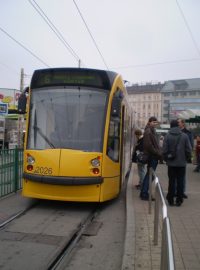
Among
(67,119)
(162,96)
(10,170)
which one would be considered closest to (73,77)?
(67,119)

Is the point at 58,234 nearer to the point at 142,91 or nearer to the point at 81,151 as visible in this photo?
the point at 81,151

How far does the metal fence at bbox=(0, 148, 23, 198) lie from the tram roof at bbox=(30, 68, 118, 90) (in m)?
1.88

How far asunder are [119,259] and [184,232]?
1406 millimetres

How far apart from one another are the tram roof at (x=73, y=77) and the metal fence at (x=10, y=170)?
188cm

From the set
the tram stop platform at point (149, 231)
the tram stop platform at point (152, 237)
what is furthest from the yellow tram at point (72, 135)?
the tram stop platform at point (152, 237)

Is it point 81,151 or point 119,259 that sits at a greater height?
point 81,151

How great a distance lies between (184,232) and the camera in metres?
6.76

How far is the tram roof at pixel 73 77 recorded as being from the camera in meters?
9.33

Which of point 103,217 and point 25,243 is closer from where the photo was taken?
point 25,243

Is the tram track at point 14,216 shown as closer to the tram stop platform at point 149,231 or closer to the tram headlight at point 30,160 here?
the tram stop platform at point 149,231

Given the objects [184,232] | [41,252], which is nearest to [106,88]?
[184,232]

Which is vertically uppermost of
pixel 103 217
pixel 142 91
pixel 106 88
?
pixel 142 91

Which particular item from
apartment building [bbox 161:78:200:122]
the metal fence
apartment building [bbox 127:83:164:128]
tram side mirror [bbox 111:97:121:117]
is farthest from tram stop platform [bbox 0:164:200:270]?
apartment building [bbox 127:83:164:128]

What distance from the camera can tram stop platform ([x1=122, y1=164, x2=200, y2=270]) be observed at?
5266mm
